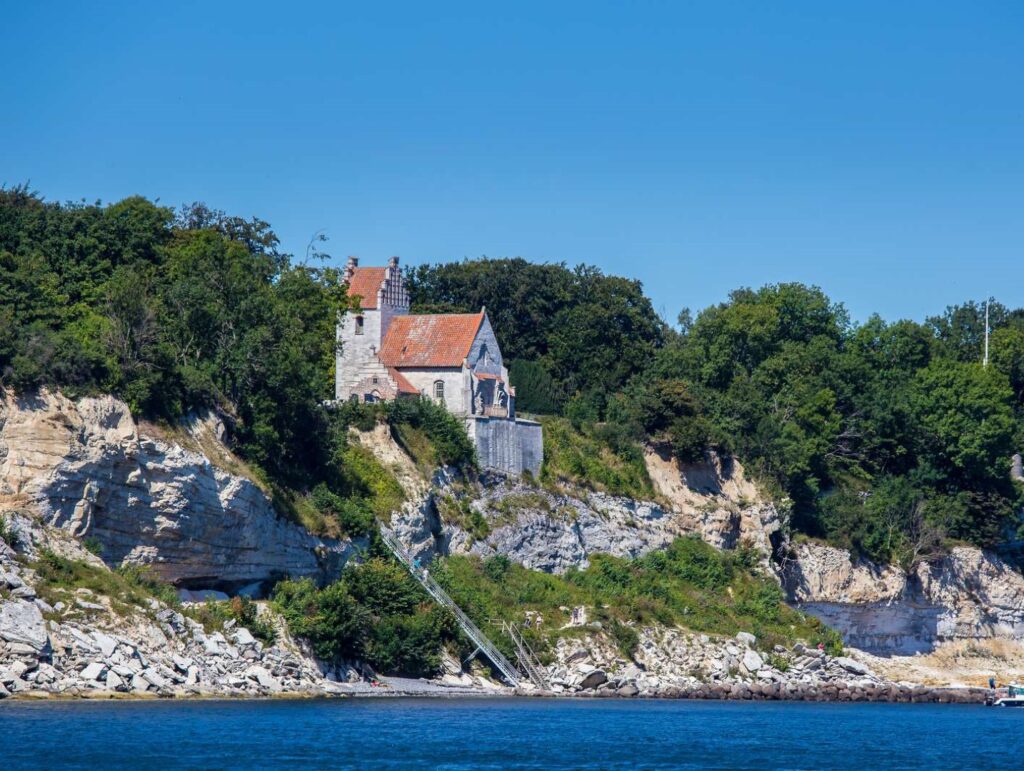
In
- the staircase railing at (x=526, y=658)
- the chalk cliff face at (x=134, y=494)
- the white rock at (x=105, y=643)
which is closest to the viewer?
the white rock at (x=105, y=643)

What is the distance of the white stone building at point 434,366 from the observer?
237 ft

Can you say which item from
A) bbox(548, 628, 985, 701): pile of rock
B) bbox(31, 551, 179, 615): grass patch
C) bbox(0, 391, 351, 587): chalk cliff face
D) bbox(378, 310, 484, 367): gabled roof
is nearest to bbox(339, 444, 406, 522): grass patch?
bbox(0, 391, 351, 587): chalk cliff face

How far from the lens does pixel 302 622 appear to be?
183 feet

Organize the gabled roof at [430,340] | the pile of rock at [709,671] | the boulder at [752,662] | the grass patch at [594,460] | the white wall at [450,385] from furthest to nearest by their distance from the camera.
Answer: the grass patch at [594,460], the gabled roof at [430,340], the white wall at [450,385], the boulder at [752,662], the pile of rock at [709,671]

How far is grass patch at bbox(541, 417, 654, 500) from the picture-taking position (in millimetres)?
75688

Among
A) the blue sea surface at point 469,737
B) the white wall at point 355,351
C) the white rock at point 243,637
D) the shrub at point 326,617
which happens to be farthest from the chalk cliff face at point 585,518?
the white rock at point 243,637

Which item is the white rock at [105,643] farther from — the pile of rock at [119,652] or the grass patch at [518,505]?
the grass patch at [518,505]

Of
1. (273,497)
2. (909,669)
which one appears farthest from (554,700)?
(909,669)

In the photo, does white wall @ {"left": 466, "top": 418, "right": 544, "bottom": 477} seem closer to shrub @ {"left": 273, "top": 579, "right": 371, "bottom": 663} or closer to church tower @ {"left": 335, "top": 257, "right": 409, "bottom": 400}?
church tower @ {"left": 335, "top": 257, "right": 409, "bottom": 400}

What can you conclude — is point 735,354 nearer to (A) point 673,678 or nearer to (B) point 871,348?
(B) point 871,348

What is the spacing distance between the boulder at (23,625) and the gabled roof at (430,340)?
27623mm

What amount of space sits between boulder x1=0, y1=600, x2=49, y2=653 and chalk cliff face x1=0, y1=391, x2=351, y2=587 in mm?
4751

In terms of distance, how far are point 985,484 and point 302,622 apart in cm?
4133

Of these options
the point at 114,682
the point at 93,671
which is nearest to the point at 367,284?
the point at 114,682
